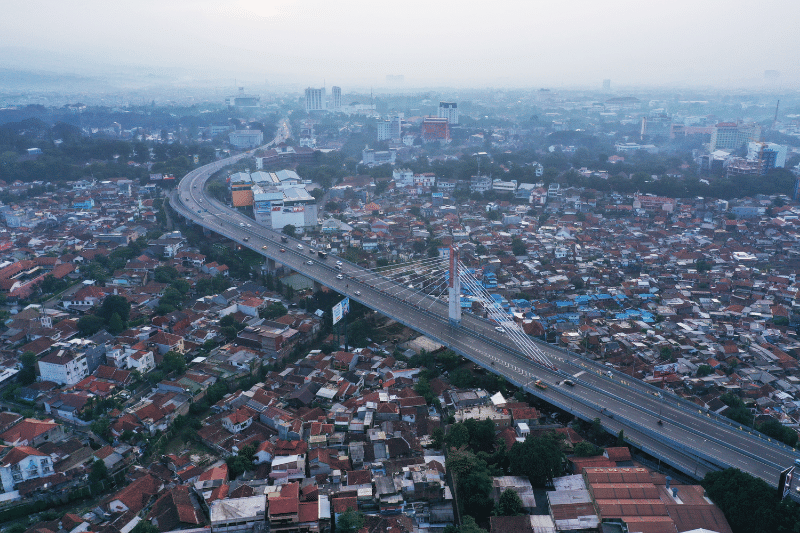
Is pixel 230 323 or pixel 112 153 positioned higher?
pixel 112 153

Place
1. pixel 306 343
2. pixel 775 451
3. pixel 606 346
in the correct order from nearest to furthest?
pixel 775 451 < pixel 606 346 < pixel 306 343

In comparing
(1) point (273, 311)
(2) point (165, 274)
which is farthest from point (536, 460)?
(2) point (165, 274)

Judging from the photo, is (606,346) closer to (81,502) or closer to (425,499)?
(425,499)

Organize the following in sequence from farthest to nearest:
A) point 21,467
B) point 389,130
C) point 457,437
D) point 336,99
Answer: point 336,99
point 389,130
point 457,437
point 21,467

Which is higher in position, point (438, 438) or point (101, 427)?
point (438, 438)

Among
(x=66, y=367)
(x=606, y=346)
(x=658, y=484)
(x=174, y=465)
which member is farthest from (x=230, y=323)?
(x=658, y=484)

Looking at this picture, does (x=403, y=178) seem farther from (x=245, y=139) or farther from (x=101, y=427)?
(x=101, y=427)
